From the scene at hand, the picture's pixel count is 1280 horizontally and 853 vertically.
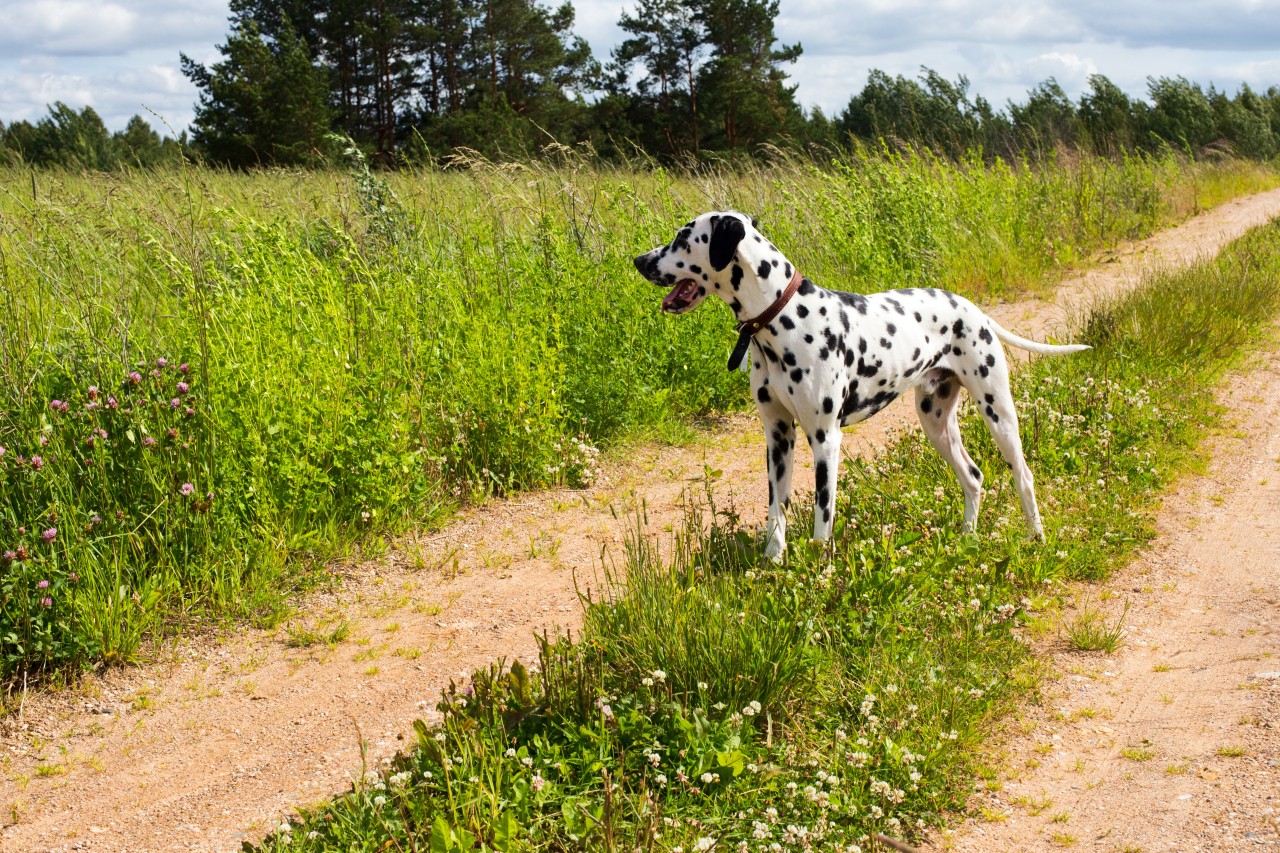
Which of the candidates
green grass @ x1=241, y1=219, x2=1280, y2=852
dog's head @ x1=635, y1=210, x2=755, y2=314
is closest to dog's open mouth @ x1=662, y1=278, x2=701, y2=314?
dog's head @ x1=635, y1=210, x2=755, y2=314

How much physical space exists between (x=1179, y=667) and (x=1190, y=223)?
1501 centimetres

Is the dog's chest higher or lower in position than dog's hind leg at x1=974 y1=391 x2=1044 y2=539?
higher

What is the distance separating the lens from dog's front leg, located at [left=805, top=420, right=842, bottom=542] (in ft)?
17.1

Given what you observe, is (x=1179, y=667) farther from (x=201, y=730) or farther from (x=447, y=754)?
(x=201, y=730)

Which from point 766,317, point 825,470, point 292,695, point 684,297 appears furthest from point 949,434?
→ point 292,695

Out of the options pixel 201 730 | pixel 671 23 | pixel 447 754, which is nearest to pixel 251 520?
pixel 201 730

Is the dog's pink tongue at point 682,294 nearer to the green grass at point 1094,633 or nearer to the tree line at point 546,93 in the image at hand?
the green grass at point 1094,633

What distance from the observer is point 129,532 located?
5.62 metres

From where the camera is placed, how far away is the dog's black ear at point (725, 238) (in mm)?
4988

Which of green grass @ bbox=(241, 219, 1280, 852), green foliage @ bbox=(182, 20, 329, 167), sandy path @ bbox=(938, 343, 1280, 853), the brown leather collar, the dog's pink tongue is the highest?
green foliage @ bbox=(182, 20, 329, 167)

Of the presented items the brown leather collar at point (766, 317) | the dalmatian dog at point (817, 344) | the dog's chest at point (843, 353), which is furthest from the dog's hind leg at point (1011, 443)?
the brown leather collar at point (766, 317)

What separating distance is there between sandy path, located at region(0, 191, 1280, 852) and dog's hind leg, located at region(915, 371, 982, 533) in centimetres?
134

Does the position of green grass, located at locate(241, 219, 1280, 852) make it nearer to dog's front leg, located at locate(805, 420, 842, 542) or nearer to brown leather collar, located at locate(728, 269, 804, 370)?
dog's front leg, located at locate(805, 420, 842, 542)

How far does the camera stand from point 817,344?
17.0 feet
